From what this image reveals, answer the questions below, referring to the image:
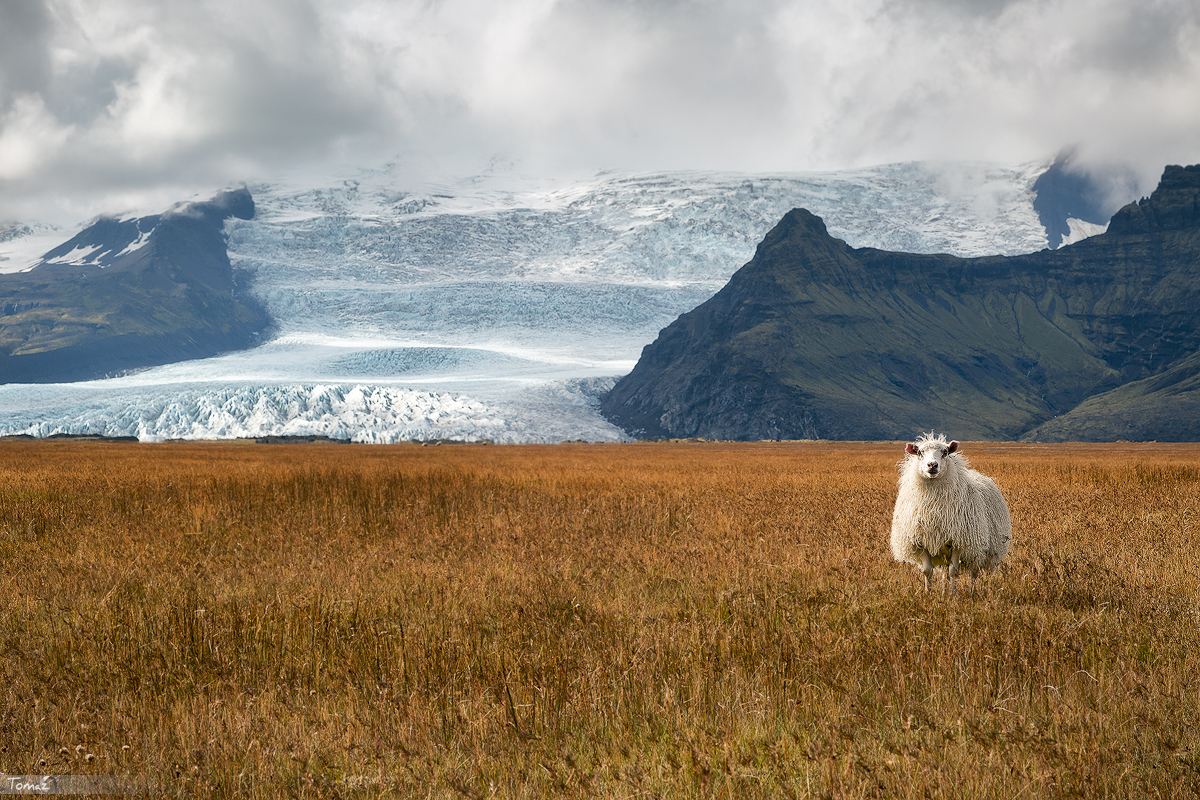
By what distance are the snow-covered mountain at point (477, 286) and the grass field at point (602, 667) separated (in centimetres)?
5611

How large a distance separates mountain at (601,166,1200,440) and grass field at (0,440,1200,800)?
88024mm

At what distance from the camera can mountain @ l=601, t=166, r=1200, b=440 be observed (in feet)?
432

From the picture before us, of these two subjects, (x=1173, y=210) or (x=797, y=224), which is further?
(x=1173, y=210)

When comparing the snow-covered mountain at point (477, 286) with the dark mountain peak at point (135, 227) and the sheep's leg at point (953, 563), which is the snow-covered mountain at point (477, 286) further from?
the sheep's leg at point (953, 563)

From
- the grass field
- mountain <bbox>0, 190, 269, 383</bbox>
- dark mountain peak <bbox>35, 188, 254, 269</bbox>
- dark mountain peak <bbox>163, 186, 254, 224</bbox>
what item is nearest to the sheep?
the grass field

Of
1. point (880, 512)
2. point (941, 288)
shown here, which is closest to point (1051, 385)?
point (941, 288)

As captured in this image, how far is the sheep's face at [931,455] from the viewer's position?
755 cm

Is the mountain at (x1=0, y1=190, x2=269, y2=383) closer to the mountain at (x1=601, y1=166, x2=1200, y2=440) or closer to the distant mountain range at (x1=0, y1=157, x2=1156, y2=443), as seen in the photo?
the distant mountain range at (x1=0, y1=157, x2=1156, y2=443)

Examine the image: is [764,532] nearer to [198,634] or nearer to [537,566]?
[537,566]

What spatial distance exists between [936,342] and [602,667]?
17589 cm

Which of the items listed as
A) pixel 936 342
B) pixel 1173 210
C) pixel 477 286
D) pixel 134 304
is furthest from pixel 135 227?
pixel 1173 210

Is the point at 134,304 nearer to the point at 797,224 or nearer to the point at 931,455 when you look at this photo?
the point at 797,224

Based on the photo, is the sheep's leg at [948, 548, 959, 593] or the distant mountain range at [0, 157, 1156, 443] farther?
the distant mountain range at [0, 157, 1156, 443]

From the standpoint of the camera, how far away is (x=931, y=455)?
7.76 metres
